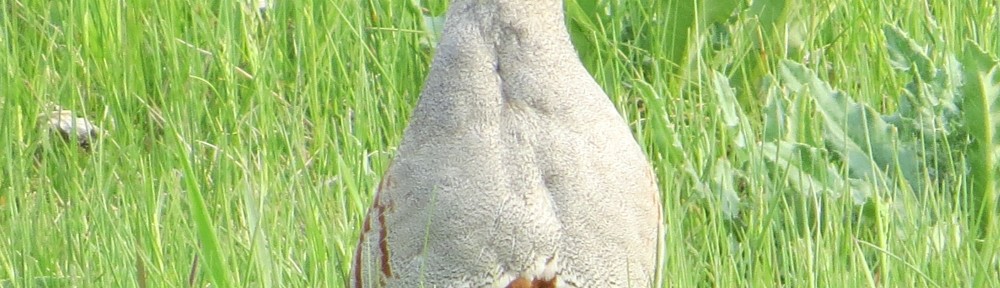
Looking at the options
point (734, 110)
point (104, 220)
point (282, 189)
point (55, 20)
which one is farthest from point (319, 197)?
point (55, 20)

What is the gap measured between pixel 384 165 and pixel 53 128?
3.10ft

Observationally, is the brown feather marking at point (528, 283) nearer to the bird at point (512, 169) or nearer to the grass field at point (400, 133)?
the bird at point (512, 169)

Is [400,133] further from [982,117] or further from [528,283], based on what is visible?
[528,283]

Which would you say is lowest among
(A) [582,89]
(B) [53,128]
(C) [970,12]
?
(B) [53,128]

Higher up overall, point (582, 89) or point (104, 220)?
point (582, 89)

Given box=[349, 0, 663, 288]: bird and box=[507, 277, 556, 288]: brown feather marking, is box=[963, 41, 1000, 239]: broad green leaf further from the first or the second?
box=[507, 277, 556, 288]: brown feather marking

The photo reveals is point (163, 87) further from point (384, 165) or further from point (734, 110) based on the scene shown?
point (734, 110)

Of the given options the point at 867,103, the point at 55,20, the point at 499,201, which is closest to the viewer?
the point at 499,201

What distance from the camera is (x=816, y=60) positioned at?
12.4ft

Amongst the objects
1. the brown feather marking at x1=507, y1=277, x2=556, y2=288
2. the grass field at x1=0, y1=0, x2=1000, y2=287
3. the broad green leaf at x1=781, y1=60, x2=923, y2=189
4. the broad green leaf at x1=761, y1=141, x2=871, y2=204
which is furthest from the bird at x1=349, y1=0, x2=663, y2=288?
the broad green leaf at x1=781, y1=60, x2=923, y2=189

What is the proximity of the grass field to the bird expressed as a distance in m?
0.39

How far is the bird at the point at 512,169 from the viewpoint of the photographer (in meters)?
2.02

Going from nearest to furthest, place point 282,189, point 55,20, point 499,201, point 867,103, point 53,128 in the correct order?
point 499,201, point 282,189, point 867,103, point 53,128, point 55,20

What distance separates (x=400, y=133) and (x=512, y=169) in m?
1.63
